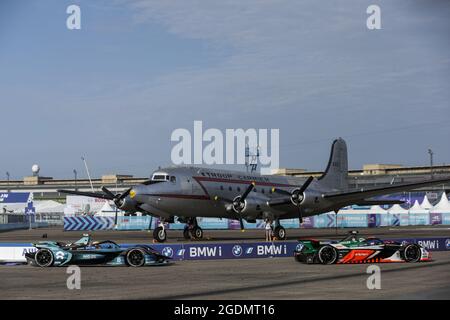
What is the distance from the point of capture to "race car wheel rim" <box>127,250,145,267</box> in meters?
28.7

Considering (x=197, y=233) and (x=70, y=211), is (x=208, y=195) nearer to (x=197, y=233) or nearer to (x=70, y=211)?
(x=197, y=233)

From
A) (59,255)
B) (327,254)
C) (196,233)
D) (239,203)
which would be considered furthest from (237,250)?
(196,233)

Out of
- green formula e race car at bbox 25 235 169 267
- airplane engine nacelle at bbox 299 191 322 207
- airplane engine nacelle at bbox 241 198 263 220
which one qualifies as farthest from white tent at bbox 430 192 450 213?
green formula e race car at bbox 25 235 169 267

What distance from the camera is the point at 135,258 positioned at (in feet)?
94.4

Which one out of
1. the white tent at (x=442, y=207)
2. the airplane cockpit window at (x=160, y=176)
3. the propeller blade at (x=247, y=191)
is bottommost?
the white tent at (x=442, y=207)

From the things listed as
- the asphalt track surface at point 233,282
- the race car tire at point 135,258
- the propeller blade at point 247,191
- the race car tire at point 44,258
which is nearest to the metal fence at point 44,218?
the propeller blade at point 247,191

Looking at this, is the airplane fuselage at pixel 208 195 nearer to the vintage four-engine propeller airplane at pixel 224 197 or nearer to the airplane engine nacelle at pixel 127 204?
the vintage four-engine propeller airplane at pixel 224 197

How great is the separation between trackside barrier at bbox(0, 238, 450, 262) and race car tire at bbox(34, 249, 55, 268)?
3255 millimetres

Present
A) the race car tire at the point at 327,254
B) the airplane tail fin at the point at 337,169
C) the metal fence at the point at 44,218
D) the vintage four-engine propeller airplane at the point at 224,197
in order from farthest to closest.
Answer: the metal fence at the point at 44,218
the airplane tail fin at the point at 337,169
the vintage four-engine propeller airplane at the point at 224,197
the race car tire at the point at 327,254

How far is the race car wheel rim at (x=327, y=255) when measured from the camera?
29.5 meters

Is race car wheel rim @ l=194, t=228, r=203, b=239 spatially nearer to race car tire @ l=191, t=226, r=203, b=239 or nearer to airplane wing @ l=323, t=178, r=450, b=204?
race car tire @ l=191, t=226, r=203, b=239

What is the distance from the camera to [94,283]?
72.3 ft

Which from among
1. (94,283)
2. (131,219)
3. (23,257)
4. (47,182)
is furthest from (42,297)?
(47,182)
